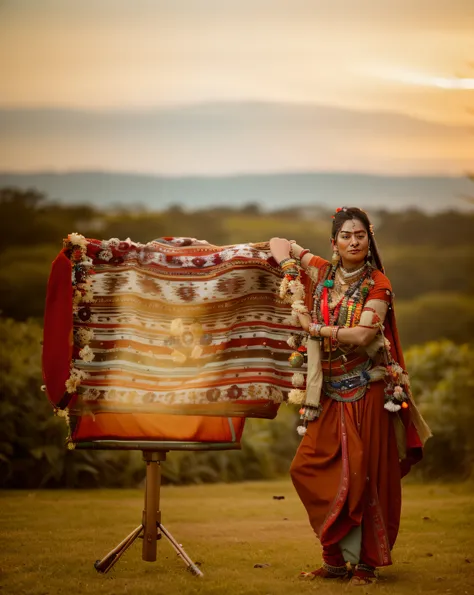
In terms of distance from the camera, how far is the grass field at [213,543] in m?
4.46

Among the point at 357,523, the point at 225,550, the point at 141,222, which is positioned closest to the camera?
the point at 357,523

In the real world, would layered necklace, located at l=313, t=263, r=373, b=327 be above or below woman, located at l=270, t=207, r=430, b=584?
above

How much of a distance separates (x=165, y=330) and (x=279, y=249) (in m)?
0.62

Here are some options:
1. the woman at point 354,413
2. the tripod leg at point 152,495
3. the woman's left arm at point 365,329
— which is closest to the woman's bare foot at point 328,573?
the woman at point 354,413

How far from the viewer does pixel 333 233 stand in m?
4.66

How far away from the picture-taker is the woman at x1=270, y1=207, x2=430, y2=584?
14.5ft

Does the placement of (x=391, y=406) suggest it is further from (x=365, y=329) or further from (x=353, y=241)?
(x=353, y=241)

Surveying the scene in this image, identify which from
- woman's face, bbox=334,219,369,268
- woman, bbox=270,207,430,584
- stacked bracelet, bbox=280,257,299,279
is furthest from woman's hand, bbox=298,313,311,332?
woman's face, bbox=334,219,369,268

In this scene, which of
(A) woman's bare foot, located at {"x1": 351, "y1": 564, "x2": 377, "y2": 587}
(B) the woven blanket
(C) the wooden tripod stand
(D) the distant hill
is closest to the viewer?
(A) woman's bare foot, located at {"x1": 351, "y1": 564, "x2": 377, "y2": 587}

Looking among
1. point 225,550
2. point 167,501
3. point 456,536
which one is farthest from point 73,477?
Answer: point 456,536

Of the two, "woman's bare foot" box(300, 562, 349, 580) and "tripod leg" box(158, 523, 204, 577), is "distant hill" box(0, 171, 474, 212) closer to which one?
"tripod leg" box(158, 523, 204, 577)

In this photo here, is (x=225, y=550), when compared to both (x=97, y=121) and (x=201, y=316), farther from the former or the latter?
(x=97, y=121)

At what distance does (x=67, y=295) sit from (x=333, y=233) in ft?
3.95

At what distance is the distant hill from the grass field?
3.00 m
